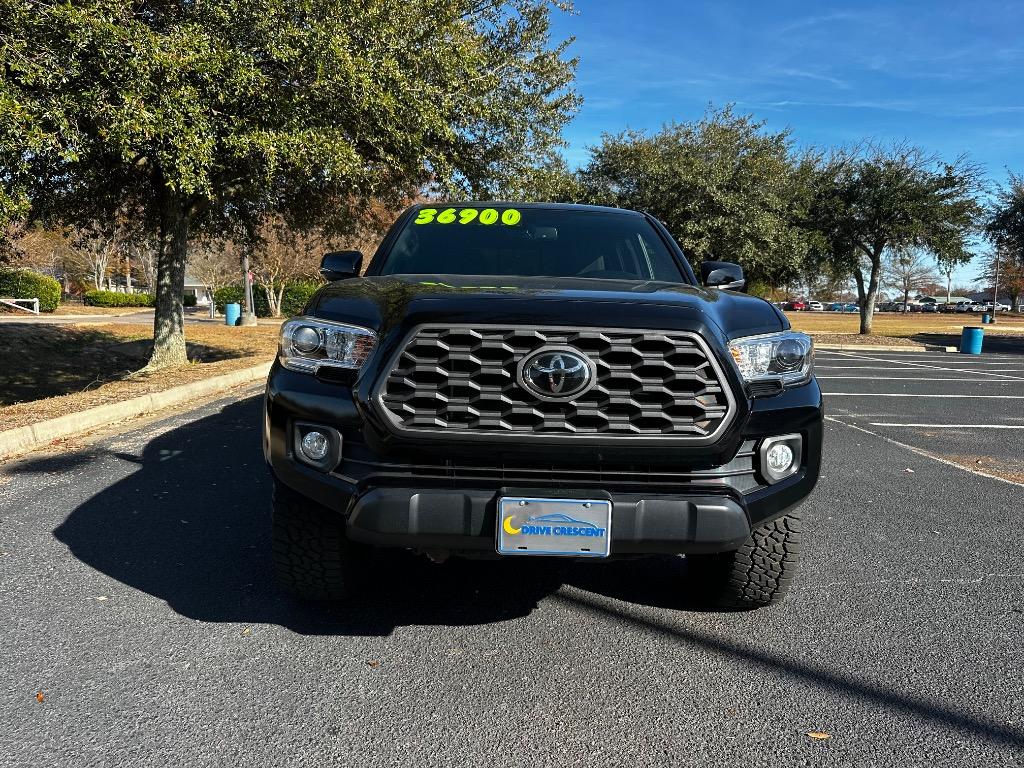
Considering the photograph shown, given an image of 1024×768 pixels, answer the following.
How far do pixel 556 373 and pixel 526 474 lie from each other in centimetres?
36

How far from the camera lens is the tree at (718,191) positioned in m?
24.5

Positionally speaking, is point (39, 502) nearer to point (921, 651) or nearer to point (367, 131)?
point (921, 651)

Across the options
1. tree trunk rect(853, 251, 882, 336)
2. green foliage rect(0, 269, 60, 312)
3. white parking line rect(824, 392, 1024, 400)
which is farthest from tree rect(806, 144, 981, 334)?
green foliage rect(0, 269, 60, 312)

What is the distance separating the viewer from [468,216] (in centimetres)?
446

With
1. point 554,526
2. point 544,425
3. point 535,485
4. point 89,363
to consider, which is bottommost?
point 89,363

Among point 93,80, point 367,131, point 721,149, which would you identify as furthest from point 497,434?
point 721,149

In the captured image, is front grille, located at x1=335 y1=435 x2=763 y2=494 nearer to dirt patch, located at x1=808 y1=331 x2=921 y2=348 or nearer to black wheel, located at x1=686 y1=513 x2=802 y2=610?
black wheel, located at x1=686 y1=513 x2=802 y2=610

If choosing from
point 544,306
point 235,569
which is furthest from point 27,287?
point 544,306

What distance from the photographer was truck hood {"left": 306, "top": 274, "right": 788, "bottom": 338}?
256 centimetres

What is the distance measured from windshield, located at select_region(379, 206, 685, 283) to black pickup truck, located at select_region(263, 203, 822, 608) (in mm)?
1270

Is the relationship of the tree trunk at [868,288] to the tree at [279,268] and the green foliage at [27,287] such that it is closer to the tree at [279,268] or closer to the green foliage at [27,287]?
the tree at [279,268]

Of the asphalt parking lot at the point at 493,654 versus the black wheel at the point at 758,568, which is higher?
the black wheel at the point at 758,568

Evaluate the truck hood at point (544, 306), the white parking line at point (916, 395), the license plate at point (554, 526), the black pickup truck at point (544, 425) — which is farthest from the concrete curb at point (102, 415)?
the white parking line at point (916, 395)

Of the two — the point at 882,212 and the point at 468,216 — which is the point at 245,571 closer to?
the point at 468,216
